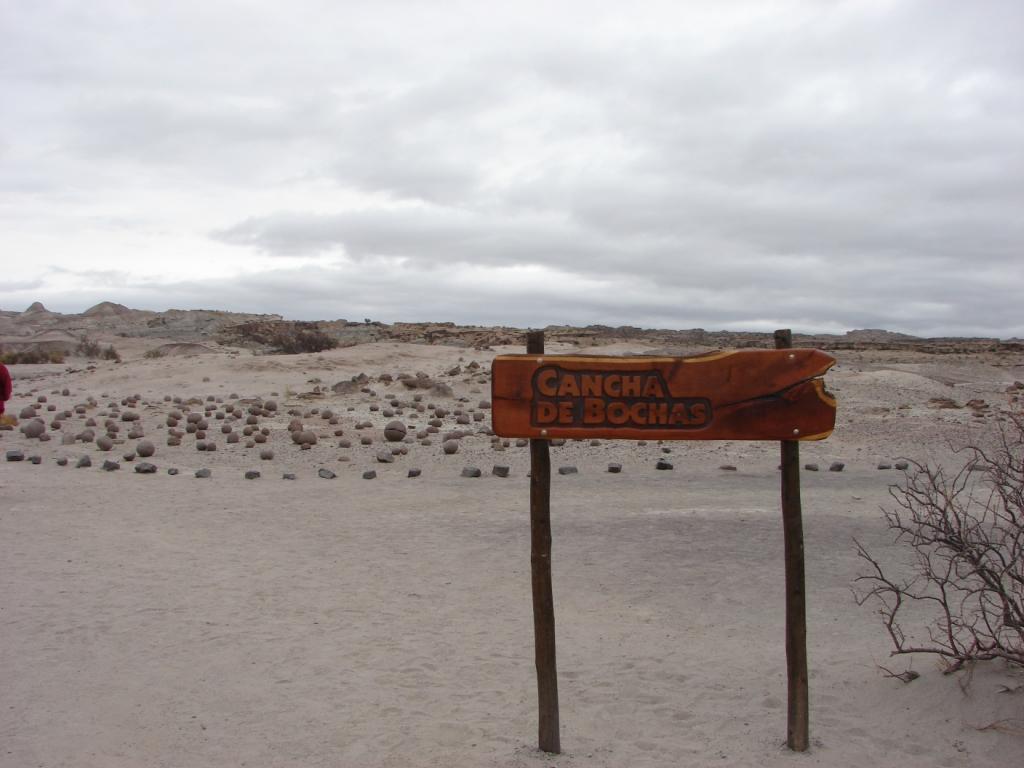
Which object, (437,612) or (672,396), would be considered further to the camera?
(437,612)

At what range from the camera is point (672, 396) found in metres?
4.45

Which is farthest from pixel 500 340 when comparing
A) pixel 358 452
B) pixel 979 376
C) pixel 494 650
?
A: pixel 494 650

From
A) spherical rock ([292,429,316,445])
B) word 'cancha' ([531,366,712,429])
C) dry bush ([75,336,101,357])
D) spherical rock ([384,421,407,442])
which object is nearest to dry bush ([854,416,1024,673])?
word 'cancha' ([531,366,712,429])

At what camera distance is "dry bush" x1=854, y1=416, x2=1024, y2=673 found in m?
4.93

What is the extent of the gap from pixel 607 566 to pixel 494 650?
8.09 ft

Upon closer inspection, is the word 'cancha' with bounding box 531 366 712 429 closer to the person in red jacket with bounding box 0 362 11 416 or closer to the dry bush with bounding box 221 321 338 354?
Answer: the person in red jacket with bounding box 0 362 11 416

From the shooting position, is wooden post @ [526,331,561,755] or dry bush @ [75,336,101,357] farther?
dry bush @ [75,336,101,357]

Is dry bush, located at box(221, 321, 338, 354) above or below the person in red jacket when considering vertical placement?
above

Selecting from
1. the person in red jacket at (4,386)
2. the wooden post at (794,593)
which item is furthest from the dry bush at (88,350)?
the wooden post at (794,593)

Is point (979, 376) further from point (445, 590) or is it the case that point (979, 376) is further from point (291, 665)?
point (291, 665)

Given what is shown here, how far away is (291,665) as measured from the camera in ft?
21.1

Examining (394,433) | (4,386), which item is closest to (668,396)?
(4,386)

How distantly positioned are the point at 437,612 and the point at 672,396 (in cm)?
414

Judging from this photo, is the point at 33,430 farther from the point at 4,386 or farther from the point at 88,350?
the point at 88,350
